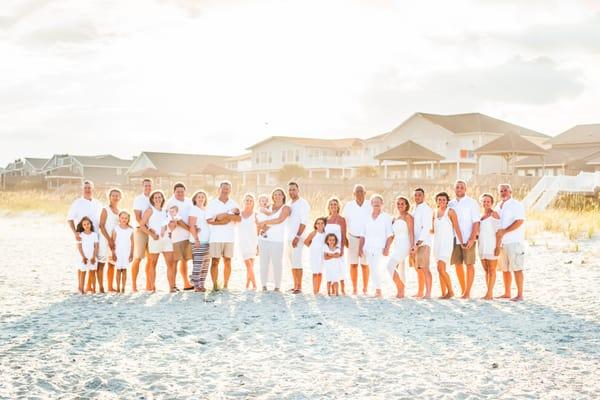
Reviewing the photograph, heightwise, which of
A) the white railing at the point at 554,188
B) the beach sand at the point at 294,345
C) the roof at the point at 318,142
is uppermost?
the roof at the point at 318,142

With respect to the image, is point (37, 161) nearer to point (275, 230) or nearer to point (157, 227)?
point (157, 227)

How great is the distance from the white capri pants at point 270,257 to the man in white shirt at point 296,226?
0.17 meters

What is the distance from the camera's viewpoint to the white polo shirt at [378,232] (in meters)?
8.77

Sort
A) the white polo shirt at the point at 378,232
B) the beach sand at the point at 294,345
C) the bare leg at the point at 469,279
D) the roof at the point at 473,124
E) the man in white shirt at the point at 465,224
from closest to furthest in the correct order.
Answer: the beach sand at the point at 294,345 < the man in white shirt at the point at 465,224 < the bare leg at the point at 469,279 < the white polo shirt at the point at 378,232 < the roof at the point at 473,124

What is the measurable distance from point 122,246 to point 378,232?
354 cm

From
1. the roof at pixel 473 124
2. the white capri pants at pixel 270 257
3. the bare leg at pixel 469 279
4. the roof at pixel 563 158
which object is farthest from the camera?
the roof at pixel 473 124

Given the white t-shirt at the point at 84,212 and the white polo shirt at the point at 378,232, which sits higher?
the white t-shirt at the point at 84,212

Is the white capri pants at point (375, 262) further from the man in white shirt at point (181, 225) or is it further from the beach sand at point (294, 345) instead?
the man in white shirt at point (181, 225)

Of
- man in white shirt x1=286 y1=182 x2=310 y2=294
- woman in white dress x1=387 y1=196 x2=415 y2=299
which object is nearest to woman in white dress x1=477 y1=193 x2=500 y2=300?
woman in white dress x1=387 y1=196 x2=415 y2=299

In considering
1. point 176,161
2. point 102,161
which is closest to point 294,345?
point 176,161

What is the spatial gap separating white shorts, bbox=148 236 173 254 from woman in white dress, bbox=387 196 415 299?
121 inches

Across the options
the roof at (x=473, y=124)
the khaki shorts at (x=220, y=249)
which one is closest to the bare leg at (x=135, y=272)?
the khaki shorts at (x=220, y=249)

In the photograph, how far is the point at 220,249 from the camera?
9070 millimetres

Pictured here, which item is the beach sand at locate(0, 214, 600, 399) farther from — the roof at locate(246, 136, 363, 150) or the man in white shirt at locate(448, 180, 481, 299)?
the roof at locate(246, 136, 363, 150)
